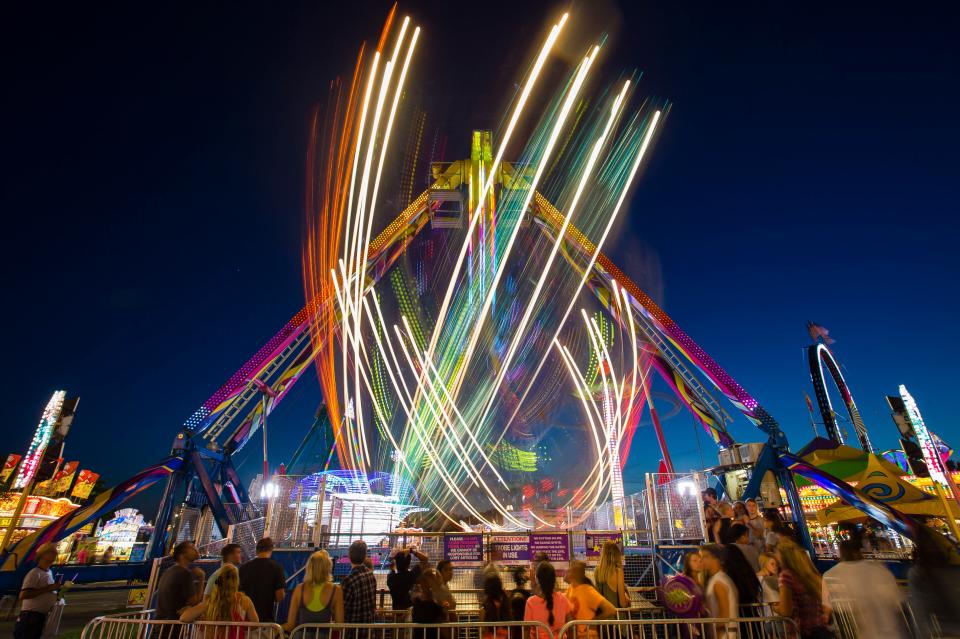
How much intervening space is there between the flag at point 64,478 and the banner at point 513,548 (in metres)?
55.0

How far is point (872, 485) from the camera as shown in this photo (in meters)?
22.4

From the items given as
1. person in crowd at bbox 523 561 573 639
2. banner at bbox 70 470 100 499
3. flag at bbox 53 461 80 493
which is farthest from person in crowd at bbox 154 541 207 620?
banner at bbox 70 470 100 499

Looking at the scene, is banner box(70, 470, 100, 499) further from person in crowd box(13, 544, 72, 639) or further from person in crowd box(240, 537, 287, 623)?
person in crowd box(240, 537, 287, 623)

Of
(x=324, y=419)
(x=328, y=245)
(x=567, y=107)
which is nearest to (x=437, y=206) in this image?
(x=328, y=245)

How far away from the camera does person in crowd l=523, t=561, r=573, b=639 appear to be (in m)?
4.89

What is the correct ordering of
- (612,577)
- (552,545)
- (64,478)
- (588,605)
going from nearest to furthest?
(588,605)
(612,577)
(552,545)
(64,478)

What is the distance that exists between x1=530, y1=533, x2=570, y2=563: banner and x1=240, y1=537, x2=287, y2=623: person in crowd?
7573mm

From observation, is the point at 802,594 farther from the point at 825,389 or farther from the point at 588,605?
the point at 825,389

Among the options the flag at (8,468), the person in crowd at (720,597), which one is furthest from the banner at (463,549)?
the flag at (8,468)

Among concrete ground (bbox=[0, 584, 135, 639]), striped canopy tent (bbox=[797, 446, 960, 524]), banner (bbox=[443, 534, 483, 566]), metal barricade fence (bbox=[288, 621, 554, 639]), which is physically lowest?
concrete ground (bbox=[0, 584, 135, 639])

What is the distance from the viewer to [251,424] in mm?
21953

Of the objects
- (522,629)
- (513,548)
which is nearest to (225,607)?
(522,629)

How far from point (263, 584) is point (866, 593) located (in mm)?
6302

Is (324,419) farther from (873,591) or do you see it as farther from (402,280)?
(873,591)
